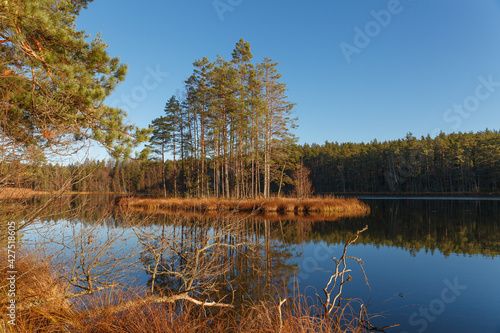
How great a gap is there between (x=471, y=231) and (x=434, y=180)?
2565 inches

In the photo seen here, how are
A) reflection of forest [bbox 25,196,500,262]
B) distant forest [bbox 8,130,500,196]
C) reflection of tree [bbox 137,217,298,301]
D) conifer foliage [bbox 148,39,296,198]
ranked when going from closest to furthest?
reflection of tree [bbox 137,217,298,301] < reflection of forest [bbox 25,196,500,262] < conifer foliage [bbox 148,39,296,198] < distant forest [bbox 8,130,500,196]

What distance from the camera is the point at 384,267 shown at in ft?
33.0

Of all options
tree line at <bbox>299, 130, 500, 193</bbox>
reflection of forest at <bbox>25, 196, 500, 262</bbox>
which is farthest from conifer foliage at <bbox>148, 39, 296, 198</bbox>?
tree line at <bbox>299, 130, 500, 193</bbox>

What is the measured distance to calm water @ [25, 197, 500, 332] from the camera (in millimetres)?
6070

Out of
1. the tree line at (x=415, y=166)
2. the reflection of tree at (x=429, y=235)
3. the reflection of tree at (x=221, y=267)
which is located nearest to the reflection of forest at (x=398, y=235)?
the reflection of tree at (x=429, y=235)

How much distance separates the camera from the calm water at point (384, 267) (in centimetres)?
Answer: 607

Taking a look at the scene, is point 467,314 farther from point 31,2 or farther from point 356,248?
point 31,2

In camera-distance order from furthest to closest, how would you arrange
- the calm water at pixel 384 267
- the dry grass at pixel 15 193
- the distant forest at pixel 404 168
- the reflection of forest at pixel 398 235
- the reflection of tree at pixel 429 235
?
the distant forest at pixel 404 168 < the reflection of tree at pixel 429 235 < the reflection of forest at pixel 398 235 < the calm water at pixel 384 267 < the dry grass at pixel 15 193

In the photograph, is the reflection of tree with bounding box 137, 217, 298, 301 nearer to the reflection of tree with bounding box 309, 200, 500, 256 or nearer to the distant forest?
the reflection of tree with bounding box 309, 200, 500, 256

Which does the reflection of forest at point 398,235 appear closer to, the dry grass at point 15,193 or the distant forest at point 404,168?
the dry grass at point 15,193

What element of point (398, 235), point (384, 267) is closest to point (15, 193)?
point (384, 267)

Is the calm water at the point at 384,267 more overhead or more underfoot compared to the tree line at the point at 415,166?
more underfoot

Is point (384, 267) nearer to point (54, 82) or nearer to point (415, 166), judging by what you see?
point (54, 82)

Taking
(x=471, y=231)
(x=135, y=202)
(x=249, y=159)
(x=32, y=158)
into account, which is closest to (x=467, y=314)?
(x=32, y=158)
